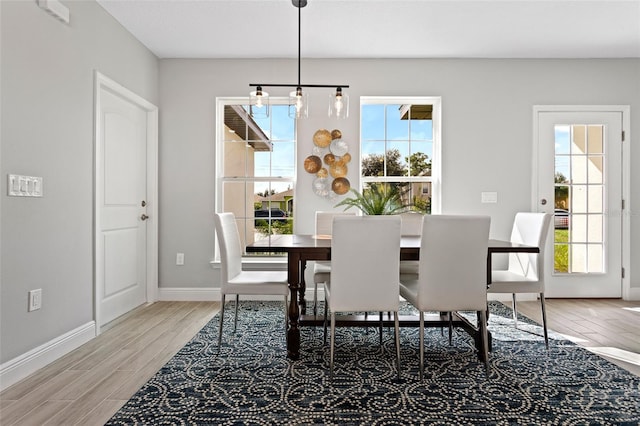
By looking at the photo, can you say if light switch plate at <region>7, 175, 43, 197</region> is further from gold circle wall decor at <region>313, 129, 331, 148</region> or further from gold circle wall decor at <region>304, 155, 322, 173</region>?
gold circle wall decor at <region>313, 129, 331, 148</region>

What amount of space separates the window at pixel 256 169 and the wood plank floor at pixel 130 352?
3.44 ft

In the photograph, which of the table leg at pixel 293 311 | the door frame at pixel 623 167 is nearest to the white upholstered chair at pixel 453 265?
the table leg at pixel 293 311

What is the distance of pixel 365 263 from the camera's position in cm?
237

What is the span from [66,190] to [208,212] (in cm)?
171

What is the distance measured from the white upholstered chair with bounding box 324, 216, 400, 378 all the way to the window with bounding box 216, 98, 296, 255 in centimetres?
218

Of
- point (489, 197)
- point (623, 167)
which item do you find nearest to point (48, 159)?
point (489, 197)

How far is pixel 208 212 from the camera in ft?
14.5

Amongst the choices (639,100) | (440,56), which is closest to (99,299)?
(440,56)

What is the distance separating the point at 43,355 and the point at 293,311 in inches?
61.6

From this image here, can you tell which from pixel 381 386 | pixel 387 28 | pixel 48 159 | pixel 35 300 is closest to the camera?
pixel 381 386

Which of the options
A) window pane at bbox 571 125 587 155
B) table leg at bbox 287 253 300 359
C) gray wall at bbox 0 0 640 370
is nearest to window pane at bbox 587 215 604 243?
gray wall at bbox 0 0 640 370

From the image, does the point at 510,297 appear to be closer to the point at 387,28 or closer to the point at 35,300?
the point at 387,28

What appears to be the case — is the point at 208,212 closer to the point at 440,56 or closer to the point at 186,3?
the point at 186,3

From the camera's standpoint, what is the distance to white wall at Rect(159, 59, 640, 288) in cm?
442
